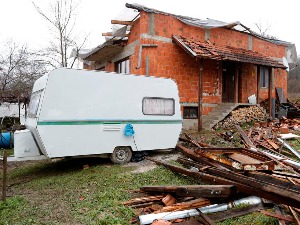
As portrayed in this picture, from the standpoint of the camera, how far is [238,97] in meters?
15.9

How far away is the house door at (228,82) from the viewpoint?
15.5 m

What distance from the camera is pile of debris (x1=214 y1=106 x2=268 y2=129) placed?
13215 millimetres

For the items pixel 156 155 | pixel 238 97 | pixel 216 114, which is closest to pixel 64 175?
pixel 156 155

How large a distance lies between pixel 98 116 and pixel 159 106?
6.92 ft

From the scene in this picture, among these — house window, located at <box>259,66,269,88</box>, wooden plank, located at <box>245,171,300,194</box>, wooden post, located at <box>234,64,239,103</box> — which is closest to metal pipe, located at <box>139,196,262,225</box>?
wooden plank, located at <box>245,171,300,194</box>

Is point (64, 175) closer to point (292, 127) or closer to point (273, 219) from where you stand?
point (273, 219)

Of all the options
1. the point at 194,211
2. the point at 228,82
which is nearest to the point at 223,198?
the point at 194,211

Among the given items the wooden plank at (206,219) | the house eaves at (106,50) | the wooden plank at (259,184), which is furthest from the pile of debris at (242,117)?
the wooden plank at (206,219)

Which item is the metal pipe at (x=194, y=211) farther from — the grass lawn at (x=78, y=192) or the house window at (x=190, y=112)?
the house window at (x=190, y=112)

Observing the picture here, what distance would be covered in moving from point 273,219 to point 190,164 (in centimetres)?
325

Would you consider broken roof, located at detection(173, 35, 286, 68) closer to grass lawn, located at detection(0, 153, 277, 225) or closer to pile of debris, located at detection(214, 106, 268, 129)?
pile of debris, located at detection(214, 106, 268, 129)

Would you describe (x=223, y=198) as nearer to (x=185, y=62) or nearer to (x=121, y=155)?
(x=121, y=155)

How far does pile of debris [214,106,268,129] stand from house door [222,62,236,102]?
162 cm

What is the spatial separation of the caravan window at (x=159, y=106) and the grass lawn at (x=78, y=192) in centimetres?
170
